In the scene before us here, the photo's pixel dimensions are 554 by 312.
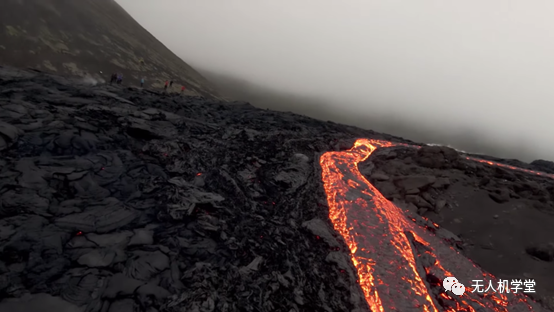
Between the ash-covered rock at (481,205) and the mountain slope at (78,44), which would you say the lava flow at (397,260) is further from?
the mountain slope at (78,44)

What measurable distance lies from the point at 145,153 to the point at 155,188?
305 cm

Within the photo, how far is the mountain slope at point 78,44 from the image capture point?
4159 centimetres

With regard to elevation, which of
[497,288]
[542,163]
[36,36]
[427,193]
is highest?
[542,163]

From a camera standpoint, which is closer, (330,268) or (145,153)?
(330,268)

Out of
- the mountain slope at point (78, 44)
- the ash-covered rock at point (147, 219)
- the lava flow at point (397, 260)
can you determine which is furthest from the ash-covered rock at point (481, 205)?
the mountain slope at point (78, 44)

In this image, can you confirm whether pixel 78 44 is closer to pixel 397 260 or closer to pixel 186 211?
pixel 186 211

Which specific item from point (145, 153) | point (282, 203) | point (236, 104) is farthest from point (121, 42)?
point (282, 203)

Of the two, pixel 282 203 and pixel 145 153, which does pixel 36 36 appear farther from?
pixel 282 203

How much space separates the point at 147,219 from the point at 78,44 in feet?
198

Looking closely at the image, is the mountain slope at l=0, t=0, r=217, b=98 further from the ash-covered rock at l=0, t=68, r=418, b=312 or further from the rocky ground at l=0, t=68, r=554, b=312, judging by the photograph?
the ash-covered rock at l=0, t=68, r=418, b=312

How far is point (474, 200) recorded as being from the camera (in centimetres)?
1507

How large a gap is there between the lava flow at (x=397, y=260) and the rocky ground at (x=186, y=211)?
2.14 feet

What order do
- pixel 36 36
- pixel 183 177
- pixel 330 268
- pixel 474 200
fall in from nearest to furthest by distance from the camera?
pixel 330 268 → pixel 183 177 → pixel 474 200 → pixel 36 36

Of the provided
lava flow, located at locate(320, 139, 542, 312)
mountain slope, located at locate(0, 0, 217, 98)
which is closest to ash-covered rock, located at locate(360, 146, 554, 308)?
lava flow, located at locate(320, 139, 542, 312)
